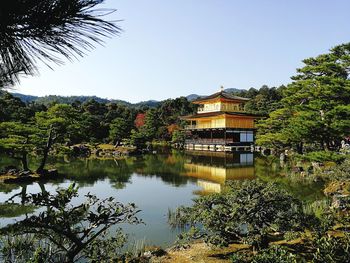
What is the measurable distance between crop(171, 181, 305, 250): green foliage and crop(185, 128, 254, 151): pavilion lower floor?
2651 cm

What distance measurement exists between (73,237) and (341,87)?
13604 mm

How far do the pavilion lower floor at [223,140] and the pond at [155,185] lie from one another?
35.2 feet

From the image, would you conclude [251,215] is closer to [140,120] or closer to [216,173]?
[216,173]

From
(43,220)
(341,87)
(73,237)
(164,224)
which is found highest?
(341,87)

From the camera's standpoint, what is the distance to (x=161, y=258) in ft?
19.5

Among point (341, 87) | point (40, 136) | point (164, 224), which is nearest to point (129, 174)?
point (40, 136)

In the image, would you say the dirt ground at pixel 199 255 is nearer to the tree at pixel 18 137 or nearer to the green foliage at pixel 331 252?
the green foliage at pixel 331 252

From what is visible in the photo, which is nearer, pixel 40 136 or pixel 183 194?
pixel 183 194

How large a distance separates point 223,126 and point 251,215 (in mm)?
28939

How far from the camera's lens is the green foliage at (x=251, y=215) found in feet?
18.0

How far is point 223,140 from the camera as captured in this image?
109 feet

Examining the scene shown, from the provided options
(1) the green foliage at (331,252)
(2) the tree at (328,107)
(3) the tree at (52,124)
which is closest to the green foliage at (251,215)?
(1) the green foliage at (331,252)

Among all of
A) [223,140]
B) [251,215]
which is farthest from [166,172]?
[223,140]

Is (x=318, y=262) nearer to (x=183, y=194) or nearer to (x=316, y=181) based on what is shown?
(x=183, y=194)
